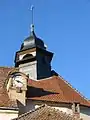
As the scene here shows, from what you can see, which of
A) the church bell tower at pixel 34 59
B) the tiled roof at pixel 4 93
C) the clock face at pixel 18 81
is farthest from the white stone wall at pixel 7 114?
the church bell tower at pixel 34 59

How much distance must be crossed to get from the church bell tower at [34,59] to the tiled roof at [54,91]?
84cm

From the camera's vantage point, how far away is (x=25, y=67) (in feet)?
98.4

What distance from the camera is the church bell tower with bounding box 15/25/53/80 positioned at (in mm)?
29594

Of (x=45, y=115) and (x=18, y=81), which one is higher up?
(x=18, y=81)

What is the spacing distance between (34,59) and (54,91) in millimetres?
3831

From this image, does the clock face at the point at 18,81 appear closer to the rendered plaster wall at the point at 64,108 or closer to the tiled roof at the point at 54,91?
the tiled roof at the point at 54,91

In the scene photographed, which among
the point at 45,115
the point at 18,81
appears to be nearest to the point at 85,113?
the point at 18,81

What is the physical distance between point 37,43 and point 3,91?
7183 millimetres

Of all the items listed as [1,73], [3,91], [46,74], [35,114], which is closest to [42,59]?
[46,74]

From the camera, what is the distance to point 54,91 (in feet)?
90.1

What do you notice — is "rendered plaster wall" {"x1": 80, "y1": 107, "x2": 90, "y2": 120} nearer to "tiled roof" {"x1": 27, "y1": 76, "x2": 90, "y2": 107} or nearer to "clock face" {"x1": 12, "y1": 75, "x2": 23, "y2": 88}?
"tiled roof" {"x1": 27, "y1": 76, "x2": 90, "y2": 107}

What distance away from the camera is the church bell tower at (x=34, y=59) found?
29594mm

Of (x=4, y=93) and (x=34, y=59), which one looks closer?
(x=4, y=93)

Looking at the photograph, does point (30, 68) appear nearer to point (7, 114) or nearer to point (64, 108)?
point (64, 108)
